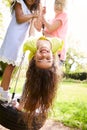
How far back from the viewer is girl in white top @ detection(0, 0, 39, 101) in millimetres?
3879

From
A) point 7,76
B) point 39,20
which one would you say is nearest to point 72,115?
point 7,76

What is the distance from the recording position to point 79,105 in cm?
820

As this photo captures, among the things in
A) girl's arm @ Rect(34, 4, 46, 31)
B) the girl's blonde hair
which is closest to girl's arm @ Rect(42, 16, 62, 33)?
girl's arm @ Rect(34, 4, 46, 31)

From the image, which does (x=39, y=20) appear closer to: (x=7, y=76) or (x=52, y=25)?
(x=52, y=25)

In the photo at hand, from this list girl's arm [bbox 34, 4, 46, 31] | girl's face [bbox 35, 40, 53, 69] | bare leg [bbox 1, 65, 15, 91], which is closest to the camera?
girl's face [bbox 35, 40, 53, 69]

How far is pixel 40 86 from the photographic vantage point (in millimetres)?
3010

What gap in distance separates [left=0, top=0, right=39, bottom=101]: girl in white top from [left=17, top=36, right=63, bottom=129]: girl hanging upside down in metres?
0.84

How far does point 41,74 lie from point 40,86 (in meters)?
0.10

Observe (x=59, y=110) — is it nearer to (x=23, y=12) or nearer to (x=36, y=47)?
(x=23, y=12)

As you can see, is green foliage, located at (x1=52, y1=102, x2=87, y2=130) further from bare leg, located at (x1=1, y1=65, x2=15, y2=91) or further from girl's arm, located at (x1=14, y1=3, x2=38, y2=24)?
girl's arm, located at (x1=14, y1=3, x2=38, y2=24)

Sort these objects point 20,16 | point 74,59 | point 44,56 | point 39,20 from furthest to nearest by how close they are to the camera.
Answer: point 74,59, point 20,16, point 39,20, point 44,56

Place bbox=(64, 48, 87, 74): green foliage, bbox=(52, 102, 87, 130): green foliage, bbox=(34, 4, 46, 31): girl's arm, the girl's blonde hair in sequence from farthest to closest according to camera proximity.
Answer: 1. bbox=(64, 48, 87, 74): green foliage
2. bbox=(52, 102, 87, 130): green foliage
3. the girl's blonde hair
4. bbox=(34, 4, 46, 31): girl's arm

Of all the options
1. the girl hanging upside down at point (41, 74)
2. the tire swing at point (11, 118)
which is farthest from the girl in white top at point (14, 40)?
the girl hanging upside down at point (41, 74)

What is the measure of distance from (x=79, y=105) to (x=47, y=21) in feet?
16.2
